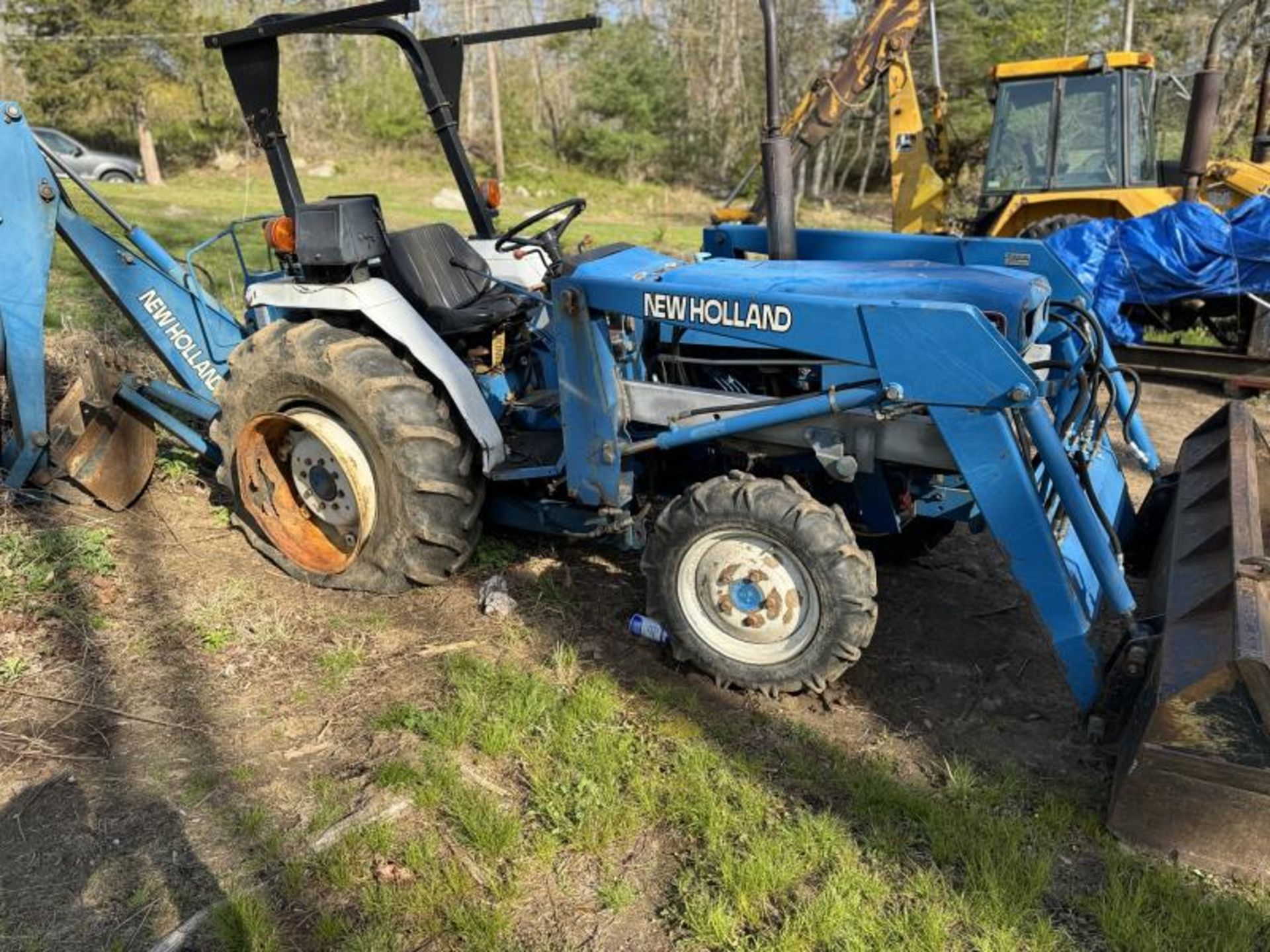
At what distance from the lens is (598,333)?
3.43m

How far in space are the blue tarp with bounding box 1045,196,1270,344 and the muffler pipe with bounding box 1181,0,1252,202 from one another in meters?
0.58

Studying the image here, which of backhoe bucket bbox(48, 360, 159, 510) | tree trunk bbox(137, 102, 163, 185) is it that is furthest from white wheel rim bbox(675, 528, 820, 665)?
tree trunk bbox(137, 102, 163, 185)

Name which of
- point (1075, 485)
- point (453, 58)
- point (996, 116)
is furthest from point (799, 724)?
point (996, 116)

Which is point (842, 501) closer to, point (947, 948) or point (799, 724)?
point (799, 724)

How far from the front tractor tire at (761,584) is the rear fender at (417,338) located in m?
0.88

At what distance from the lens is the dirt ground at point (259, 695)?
2605 mm

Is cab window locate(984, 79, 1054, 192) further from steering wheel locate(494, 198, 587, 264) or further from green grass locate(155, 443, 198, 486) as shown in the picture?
green grass locate(155, 443, 198, 486)

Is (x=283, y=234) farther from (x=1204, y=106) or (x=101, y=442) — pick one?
(x=1204, y=106)

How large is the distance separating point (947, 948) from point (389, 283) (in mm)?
3125

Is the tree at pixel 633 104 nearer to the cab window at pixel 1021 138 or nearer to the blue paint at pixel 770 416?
the cab window at pixel 1021 138

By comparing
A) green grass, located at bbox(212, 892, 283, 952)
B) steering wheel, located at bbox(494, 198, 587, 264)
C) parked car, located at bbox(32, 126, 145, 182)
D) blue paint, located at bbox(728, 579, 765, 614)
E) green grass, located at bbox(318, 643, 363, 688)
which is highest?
parked car, located at bbox(32, 126, 145, 182)

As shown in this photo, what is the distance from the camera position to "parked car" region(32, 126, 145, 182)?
67.6 ft

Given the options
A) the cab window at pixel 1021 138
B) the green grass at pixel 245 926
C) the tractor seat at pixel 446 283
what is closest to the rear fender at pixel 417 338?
the tractor seat at pixel 446 283

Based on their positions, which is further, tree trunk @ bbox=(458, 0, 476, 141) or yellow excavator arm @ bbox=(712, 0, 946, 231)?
tree trunk @ bbox=(458, 0, 476, 141)
